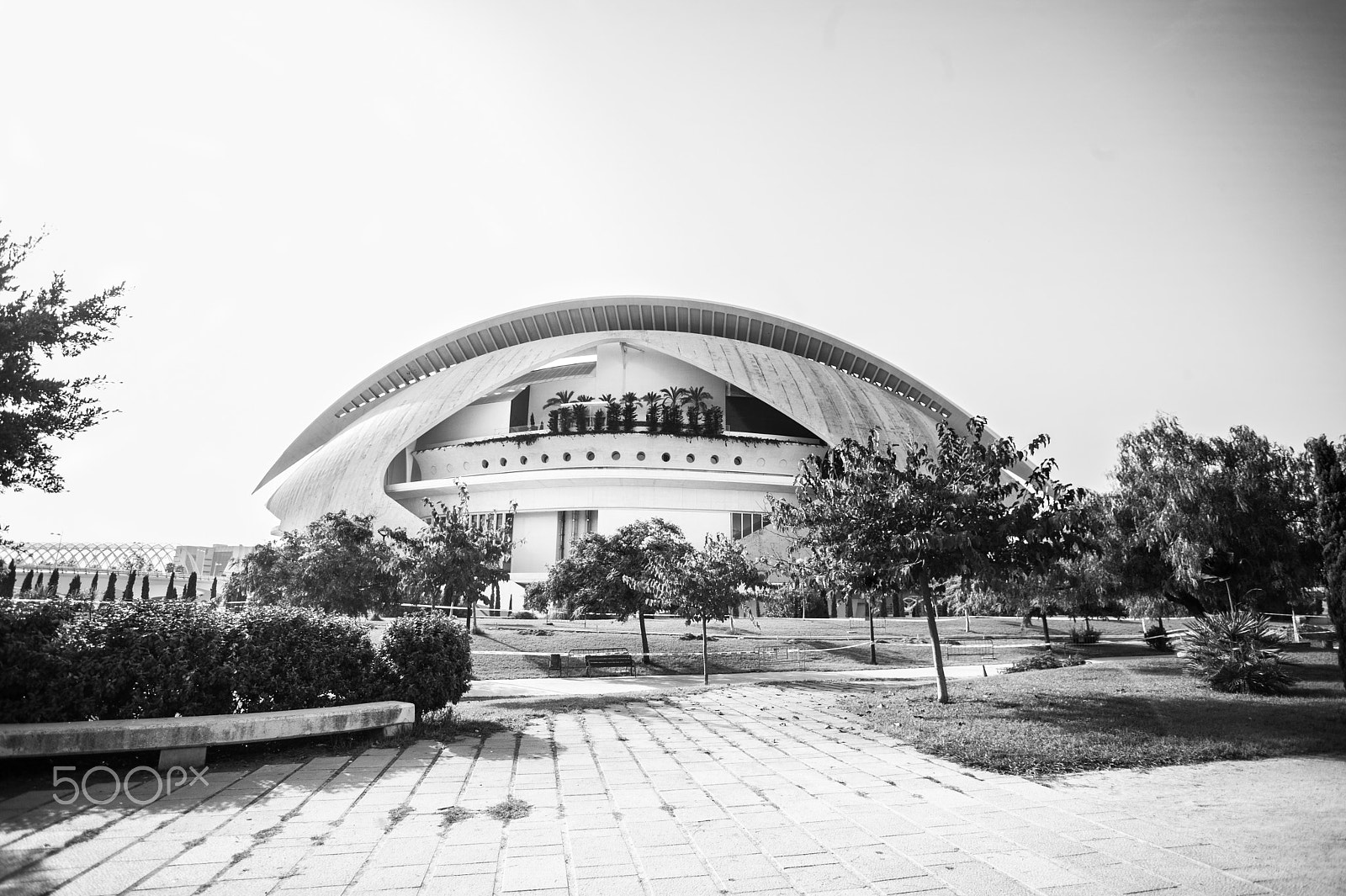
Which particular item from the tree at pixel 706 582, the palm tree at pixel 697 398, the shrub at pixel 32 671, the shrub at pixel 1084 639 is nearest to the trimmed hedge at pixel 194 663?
the shrub at pixel 32 671

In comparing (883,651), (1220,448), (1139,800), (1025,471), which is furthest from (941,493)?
(1025,471)

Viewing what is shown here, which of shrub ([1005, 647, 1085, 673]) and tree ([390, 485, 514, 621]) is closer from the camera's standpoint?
shrub ([1005, 647, 1085, 673])

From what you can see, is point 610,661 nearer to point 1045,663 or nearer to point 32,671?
point 1045,663

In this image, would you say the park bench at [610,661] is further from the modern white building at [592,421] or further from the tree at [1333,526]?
the modern white building at [592,421]

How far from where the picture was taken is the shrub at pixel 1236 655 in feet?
37.1

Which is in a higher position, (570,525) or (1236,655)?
(570,525)

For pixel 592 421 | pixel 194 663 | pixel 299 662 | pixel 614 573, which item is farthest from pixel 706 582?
pixel 592 421

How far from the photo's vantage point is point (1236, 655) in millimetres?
11648

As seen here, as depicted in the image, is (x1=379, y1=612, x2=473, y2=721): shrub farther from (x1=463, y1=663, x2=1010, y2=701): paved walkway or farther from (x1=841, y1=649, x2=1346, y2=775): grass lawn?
(x1=841, y1=649, x2=1346, y2=775): grass lawn

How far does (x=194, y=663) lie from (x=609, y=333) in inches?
1816

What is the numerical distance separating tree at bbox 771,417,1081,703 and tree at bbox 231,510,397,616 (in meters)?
16.1

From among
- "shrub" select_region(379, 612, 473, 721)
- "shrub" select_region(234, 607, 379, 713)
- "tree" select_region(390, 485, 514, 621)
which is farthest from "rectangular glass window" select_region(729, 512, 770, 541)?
"shrub" select_region(234, 607, 379, 713)

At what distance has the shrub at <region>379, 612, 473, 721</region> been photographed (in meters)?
7.85

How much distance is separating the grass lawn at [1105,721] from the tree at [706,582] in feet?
15.3
